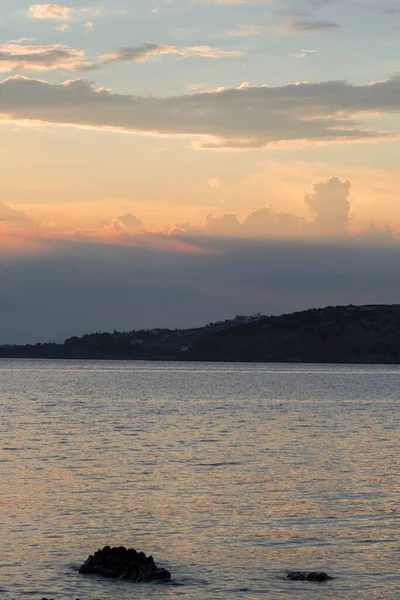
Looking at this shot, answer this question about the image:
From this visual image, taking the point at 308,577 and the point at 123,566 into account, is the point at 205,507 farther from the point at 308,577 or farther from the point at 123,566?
the point at 308,577

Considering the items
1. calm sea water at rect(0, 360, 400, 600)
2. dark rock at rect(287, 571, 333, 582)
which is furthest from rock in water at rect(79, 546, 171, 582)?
dark rock at rect(287, 571, 333, 582)

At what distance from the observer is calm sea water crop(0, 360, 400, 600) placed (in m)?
31.1

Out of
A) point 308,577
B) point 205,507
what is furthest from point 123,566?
point 205,507

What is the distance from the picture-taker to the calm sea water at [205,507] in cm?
3106

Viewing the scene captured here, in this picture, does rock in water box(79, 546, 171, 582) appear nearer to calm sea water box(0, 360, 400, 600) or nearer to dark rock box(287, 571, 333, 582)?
calm sea water box(0, 360, 400, 600)

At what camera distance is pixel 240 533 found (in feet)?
125

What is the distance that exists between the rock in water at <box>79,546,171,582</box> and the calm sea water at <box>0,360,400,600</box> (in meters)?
0.59

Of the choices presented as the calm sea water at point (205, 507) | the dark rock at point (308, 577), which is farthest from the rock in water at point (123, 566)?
the dark rock at point (308, 577)

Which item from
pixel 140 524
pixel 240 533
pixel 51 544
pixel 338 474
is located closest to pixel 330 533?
pixel 240 533

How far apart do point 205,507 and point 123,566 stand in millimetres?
11993

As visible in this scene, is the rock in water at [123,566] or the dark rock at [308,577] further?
the rock in water at [123,566]

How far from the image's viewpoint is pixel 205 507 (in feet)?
143

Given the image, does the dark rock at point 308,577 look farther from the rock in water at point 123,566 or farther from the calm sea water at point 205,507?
the rock in water at point 123,566

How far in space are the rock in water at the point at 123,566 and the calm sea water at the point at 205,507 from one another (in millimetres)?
589
